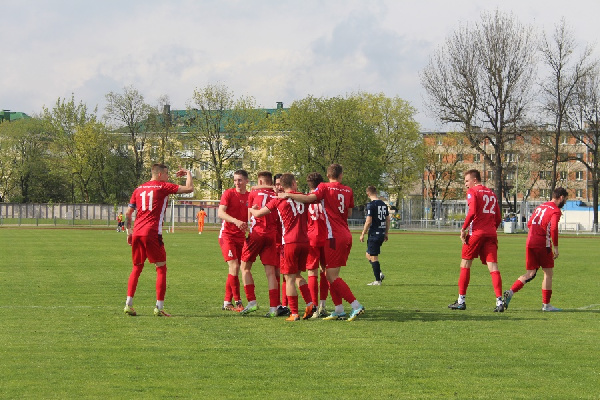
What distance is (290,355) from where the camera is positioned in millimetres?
8805

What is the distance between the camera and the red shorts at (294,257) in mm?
11648

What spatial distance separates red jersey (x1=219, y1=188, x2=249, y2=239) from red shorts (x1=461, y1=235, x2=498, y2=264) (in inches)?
142

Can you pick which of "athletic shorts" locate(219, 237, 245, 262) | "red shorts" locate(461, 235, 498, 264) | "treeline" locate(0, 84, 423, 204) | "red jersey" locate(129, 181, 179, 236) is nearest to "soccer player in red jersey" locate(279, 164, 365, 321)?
"athletic shorts" locate(219, 237, 245, 262)

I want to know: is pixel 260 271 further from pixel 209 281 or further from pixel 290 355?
pixel 290 355

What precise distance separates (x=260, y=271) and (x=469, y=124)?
45.6m

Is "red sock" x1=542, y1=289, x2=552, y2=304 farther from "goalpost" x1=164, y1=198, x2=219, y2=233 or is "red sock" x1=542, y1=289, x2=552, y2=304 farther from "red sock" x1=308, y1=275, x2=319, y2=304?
"goalpost" x1=164, y1=198, x2=219, y2=233

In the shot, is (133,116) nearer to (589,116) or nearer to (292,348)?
(589,116)

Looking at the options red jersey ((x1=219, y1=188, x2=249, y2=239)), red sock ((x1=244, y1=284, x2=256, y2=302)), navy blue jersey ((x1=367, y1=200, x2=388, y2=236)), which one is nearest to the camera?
red sock ((x1=244, y1=284, x2=256, y2=302))

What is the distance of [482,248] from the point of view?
1341cm

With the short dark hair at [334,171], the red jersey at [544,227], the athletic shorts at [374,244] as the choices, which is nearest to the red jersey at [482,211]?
the red jersey at [544,227]

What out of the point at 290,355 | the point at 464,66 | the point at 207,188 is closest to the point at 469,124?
the point at 464,66

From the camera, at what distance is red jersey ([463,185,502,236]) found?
1327cm

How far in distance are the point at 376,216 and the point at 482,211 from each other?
20.5 feet

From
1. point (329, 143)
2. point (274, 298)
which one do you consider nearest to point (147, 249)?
point (274, 298)
